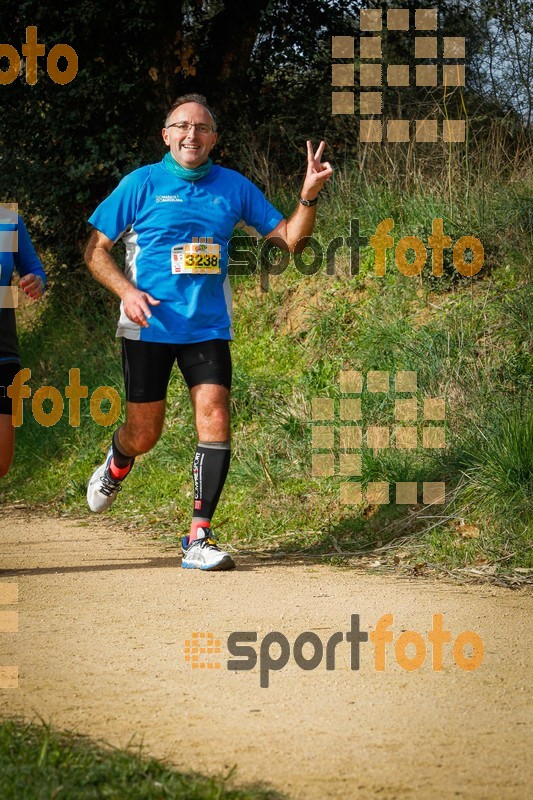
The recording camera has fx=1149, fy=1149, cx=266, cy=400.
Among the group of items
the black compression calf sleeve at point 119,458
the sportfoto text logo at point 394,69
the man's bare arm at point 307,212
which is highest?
the sportfoto text logo at point 394,69

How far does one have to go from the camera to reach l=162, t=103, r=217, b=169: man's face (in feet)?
22.2

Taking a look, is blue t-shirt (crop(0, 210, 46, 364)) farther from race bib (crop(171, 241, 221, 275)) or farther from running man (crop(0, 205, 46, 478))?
race bib (crop(171, 241, 221, 275))

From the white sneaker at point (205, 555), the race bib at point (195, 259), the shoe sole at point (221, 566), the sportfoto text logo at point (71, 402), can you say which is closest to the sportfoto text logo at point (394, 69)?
the sportfoto text logo at point (71, 402)

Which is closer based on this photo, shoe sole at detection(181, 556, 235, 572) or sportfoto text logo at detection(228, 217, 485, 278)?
shoe sole at detection(181, 556, 235, 572)

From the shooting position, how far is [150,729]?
3621mm

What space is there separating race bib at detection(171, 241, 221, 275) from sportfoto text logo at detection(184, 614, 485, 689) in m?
2.46

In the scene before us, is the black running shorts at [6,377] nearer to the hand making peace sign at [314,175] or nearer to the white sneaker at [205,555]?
the white sneaker at [205,555]

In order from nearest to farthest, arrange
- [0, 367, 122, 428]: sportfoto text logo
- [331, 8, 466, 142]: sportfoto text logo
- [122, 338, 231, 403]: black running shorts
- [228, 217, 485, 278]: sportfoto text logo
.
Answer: [122, 338, 231, 403]: black running shorts < [228, 217, 485, 278]: sportfoto text logo < [0, 367, 122, 428]: sportfoto text logo < [331, 8, 466, 142]: sportfoto text logo

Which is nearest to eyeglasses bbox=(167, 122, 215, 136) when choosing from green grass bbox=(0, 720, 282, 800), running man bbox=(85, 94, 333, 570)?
running man bbox=(85, 94, 333, 570)

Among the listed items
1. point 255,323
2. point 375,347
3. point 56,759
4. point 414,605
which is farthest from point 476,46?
point 56,759

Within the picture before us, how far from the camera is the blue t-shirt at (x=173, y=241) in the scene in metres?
6.68

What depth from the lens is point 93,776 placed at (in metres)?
3.08

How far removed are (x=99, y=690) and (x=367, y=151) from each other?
8.37 metres

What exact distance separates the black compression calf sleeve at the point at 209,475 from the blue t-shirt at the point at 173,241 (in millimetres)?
656
